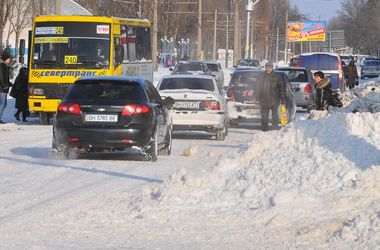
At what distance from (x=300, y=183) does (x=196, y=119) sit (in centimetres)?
1069

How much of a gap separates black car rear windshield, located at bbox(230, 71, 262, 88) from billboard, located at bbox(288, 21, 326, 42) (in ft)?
318

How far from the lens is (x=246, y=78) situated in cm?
2547

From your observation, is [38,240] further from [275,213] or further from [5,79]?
[5,79]

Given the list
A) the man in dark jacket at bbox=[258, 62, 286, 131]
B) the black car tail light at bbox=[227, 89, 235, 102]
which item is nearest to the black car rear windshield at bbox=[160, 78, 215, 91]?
the man in dark jacket at bbox=[258, 62, 286, 131]

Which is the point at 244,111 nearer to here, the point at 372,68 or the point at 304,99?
→ the point at 304,99

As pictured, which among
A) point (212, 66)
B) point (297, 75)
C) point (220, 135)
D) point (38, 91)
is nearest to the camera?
point (220, 135)

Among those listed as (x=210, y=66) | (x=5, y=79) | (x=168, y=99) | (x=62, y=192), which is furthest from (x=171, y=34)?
(x=62, y=192)

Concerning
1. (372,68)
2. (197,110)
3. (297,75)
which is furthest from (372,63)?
(197,110)

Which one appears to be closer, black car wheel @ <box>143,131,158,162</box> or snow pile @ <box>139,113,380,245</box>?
snow pile @ <box>139,113,380,245</box>

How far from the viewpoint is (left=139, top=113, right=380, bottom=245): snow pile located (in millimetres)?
9070

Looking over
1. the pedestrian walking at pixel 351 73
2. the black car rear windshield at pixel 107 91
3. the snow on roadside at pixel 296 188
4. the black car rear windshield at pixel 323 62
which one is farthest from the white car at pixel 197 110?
the pedestrian walking at pixel 351 73

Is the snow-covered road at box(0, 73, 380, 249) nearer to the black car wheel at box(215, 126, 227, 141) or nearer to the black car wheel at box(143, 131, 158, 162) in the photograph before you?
the black car wheel at box(143, 131, 158, 162)

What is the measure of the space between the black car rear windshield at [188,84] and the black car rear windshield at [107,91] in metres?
5.33

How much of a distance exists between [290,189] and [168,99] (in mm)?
8264
